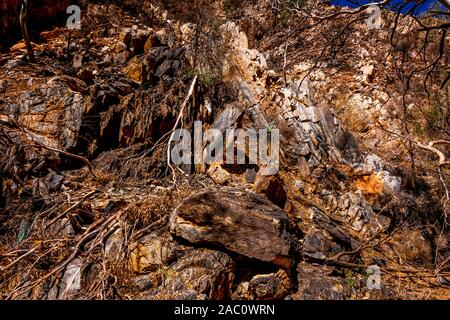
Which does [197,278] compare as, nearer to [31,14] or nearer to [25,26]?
[25,26]

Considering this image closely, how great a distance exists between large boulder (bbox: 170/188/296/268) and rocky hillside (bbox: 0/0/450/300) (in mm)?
11

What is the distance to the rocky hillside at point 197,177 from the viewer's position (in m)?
2.83

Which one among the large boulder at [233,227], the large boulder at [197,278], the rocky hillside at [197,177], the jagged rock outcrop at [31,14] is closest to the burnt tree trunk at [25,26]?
the rocky hillside at [197,177]

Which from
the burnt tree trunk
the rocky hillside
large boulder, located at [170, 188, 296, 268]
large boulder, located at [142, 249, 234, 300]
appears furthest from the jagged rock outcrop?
large boulder, located at [142, 249, 234, 300]

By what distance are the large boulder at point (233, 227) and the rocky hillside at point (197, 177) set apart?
1 cm

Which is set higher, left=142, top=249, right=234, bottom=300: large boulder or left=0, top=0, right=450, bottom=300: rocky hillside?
left=0, top=0, right=450, bottom=300: rocky hillside

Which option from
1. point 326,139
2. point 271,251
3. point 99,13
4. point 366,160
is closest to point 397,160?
point 366,160

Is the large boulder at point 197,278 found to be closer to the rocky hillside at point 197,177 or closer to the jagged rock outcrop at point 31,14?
the rocky hillside at point 197,177

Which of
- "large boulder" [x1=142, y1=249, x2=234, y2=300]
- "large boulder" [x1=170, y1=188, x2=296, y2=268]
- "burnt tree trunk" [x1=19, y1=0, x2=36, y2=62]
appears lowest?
"large boulder" [x1=142, y1=249, x2=234, y2=300]

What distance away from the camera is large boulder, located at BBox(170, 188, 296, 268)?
9.48ft

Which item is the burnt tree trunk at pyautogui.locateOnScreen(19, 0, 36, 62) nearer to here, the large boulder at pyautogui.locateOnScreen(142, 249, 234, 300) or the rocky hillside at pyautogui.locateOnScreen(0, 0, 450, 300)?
the rocky hillside at pyautogui.locateOnScreen(0, 0, 450, 300)

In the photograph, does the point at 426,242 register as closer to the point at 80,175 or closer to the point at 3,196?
the point at 80,175

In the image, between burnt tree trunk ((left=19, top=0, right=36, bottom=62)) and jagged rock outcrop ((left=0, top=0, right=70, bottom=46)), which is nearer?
burnt tree trunk ((left=19, top=0, right=36, bottom=62))

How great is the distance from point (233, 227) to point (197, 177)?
1.42 meters
